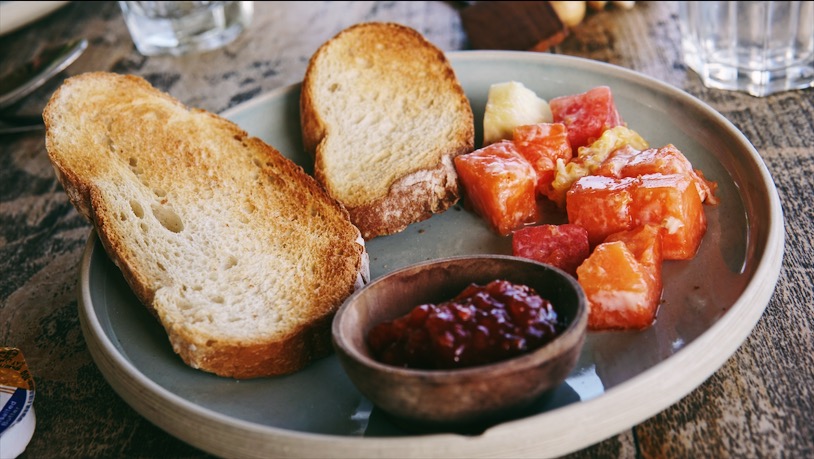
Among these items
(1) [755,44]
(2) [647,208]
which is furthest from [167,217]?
(1) [755,44]

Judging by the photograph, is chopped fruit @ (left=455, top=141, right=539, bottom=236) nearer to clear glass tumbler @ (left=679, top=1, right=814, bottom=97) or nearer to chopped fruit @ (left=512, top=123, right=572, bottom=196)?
chopped fruit @ (left=512, top=123, right=572, bottom=196)

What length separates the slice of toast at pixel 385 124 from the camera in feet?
7.84

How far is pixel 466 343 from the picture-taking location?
1.55 m

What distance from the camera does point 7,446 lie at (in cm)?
180

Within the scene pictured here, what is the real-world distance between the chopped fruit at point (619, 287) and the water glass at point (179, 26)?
9.18ft

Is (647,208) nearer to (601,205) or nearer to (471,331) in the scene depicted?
(601,205)

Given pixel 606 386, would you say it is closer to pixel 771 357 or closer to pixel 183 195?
pixel 771 357

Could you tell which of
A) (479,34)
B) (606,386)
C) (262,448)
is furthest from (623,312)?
(479,34)

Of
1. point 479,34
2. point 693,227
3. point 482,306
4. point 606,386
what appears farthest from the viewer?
point 479,34

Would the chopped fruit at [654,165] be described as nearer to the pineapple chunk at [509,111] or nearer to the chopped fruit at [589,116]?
the chopped fruit at [589,116]

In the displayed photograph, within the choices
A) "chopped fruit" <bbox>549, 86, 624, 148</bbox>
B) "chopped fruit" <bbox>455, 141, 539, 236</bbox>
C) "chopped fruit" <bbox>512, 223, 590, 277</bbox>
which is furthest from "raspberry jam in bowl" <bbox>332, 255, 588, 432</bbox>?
"chopped fruit" <bbox>549, 86, 624, 148</bbox>

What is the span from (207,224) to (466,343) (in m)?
1.08

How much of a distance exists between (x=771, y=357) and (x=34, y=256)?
238cm

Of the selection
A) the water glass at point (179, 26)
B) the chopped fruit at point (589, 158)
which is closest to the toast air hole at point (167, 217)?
the chopped fruit at point (589, 158)
